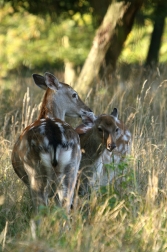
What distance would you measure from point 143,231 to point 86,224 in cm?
42

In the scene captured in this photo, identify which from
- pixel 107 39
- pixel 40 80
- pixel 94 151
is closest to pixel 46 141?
pixel 94 151

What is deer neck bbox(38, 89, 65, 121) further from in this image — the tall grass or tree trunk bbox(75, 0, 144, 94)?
tree trunk bbox(75, 0, 144, 94)

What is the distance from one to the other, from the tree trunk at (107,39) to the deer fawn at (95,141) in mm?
3386

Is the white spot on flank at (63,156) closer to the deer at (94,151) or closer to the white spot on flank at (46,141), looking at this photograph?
the white spot on flank at (46,141)

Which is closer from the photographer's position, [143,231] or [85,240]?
[85,240]

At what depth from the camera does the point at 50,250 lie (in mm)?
4199

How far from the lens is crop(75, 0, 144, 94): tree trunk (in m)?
9.90

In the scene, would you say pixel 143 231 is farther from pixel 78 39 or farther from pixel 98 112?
pixel 78 39

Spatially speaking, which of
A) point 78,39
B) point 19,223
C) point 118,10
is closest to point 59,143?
point 19,223

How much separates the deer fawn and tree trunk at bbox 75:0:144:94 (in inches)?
133

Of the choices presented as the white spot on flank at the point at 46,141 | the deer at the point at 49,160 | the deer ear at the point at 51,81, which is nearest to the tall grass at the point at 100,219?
the deer at the point at 49,160

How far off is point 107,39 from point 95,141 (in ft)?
13.8

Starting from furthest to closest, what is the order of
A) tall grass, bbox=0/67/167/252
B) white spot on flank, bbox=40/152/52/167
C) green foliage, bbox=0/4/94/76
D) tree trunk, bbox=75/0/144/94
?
green foliage, bbox=0/4/94/76
tree trunk, bbox=75/0/144/94
white spot on flank, bbox=40/152/52/167
tall grass, bbox=0/67/167/252

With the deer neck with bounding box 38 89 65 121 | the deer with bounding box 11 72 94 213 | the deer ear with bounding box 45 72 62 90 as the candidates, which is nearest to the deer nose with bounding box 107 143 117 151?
the deer with bounding box 11 72 94 213
